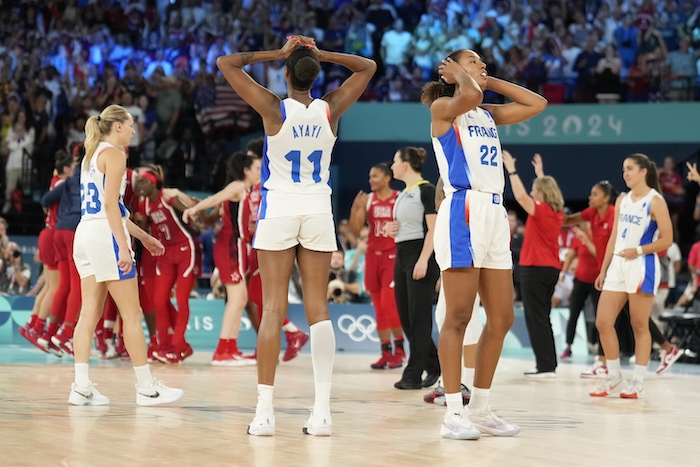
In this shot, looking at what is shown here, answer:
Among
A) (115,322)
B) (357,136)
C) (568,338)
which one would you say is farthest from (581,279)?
(357,136)

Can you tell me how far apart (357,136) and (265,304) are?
41.3 feet

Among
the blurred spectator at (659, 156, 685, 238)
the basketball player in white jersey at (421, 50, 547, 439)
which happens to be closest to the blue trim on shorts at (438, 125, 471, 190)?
the basketball player in white jersey at (421, 50, 547, 439)

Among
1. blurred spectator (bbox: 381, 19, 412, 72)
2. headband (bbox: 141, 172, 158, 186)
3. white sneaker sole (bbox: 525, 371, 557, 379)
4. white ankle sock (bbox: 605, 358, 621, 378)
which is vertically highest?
blurred spectator (bbox: 381, 19, 412, 72)

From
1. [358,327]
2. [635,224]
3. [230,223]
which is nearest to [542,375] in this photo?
[635,224]

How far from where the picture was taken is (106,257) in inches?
247

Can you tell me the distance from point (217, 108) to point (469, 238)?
1241 cm

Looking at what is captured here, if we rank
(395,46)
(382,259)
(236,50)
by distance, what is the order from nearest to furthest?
(382,259)
(395,46)
(236,50)

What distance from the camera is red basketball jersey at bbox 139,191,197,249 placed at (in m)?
9.58

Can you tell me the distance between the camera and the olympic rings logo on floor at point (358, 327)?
41.3 feet

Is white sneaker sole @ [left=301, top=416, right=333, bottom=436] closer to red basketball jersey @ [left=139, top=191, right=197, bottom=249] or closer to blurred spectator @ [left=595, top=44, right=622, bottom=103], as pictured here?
red basketball jersey @ [left=139, top=191, right=197, bottom=249]

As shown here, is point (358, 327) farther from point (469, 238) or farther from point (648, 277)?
point (469, 238)

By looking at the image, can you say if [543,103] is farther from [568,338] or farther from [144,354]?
[568,338]

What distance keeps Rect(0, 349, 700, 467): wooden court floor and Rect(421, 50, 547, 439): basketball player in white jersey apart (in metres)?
0.30

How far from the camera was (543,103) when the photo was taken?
219 inches
